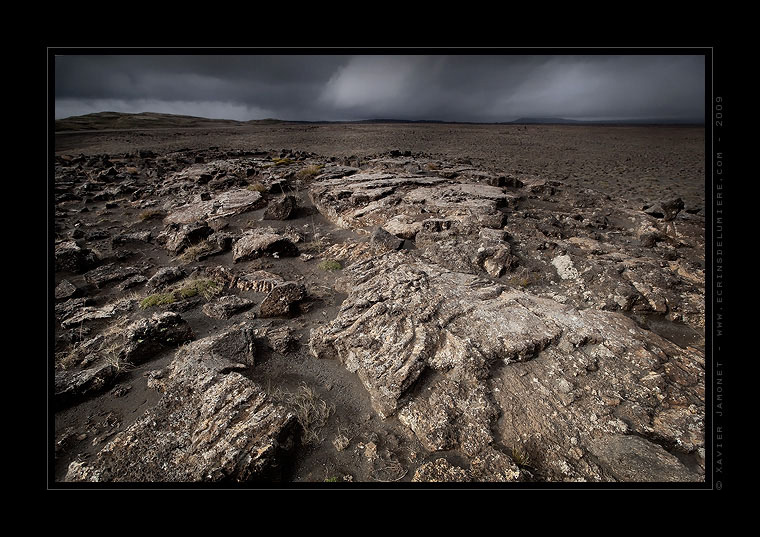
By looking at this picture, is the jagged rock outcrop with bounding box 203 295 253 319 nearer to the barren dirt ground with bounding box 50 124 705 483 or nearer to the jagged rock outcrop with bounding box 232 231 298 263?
the barren dirt ground with bounding box 50 124 705 483

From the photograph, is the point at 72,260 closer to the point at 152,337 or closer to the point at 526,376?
the point at 152,337

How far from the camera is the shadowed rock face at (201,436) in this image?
310 centimetres

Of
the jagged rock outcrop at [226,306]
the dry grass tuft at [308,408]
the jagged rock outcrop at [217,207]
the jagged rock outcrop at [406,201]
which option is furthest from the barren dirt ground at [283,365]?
the jagged rock outcrop at [406,201]

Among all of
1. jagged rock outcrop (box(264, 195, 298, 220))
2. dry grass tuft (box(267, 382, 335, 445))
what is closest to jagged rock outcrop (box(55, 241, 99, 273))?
jagged rock outcrop (box(264, 195, 298, 220))

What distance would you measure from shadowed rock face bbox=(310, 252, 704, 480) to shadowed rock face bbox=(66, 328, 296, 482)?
1265mm

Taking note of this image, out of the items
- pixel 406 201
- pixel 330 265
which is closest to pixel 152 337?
pixel 330 265

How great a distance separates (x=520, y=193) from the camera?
1313 cm

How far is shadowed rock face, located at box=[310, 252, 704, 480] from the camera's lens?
334 centimetres

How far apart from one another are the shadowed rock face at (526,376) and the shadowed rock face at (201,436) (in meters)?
1.26

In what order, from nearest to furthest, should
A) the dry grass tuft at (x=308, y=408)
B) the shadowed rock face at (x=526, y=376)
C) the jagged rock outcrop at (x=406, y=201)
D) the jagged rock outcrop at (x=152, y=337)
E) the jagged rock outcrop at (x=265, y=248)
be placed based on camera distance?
the shadowed rock face at (x=526, y=376)
the dry grass tuft at (x=308, y=408)
the jagged rock outcrop at (x=152, y=337)
the jagged rock outcrop at (x=265, y=248)
the jagged rock outcrop at (x=406, y=201)

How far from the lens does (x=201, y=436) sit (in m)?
3.40

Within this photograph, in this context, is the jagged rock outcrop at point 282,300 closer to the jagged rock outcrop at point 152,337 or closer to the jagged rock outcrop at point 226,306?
the jagged rock outcrop at point 226,306

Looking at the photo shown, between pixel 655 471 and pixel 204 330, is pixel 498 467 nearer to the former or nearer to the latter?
pixel 655 471
